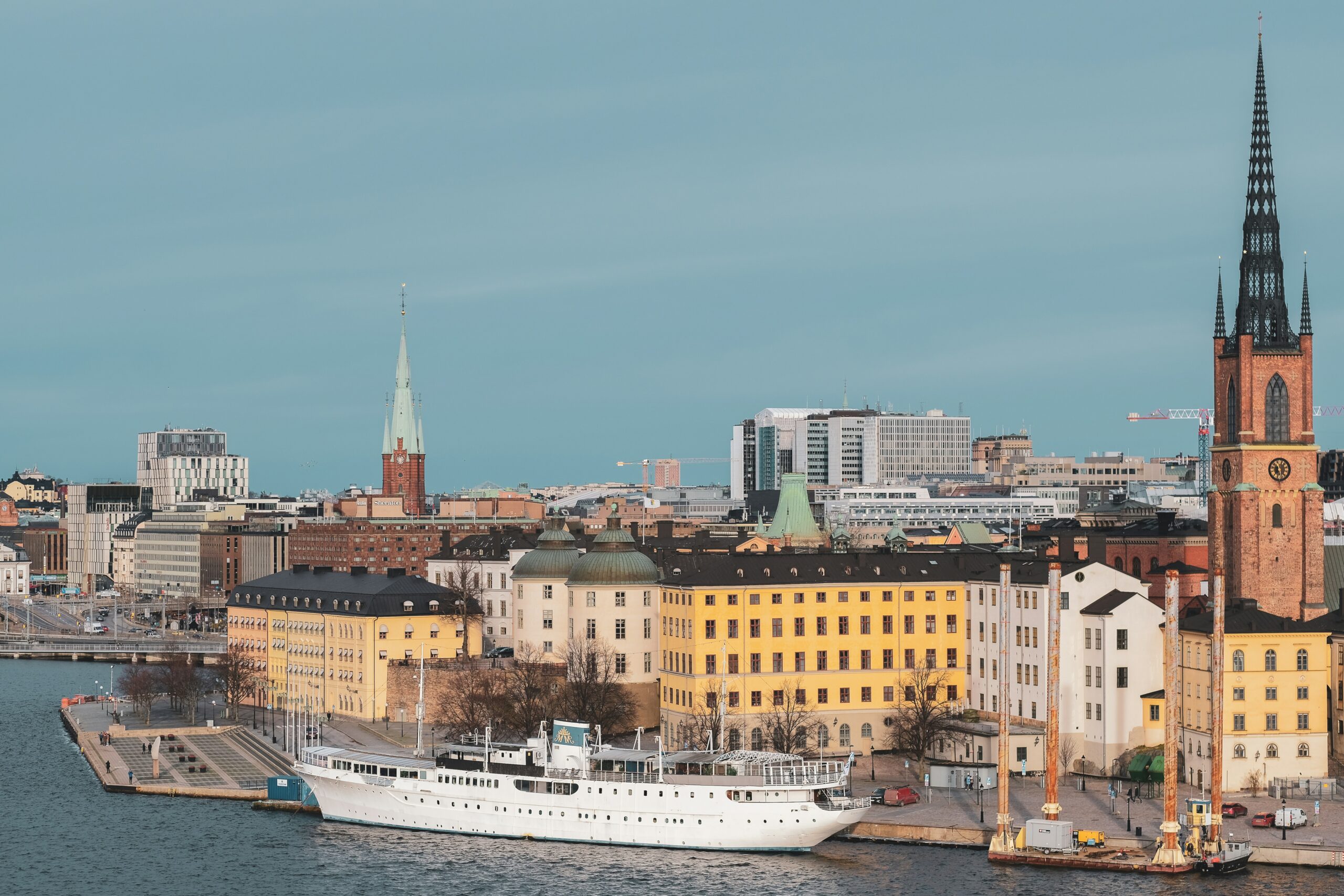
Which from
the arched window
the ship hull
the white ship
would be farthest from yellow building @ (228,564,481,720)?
the arched window

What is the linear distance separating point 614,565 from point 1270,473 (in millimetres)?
42135

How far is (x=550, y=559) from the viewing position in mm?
159750

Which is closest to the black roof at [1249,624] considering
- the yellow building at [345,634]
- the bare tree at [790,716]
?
the bare tree at [790,716]

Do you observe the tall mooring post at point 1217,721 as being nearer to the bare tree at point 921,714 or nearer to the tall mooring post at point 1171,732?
the tall mooring post at point 1171,732

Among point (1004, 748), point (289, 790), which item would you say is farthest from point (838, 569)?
point (289, 790)

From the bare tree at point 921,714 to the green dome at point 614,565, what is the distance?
1983 cm

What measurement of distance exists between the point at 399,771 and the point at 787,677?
2686 centimetres

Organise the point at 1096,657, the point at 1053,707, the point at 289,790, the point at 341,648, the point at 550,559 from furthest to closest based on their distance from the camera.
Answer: the point at 341,648, the point at 550,559, the point at 289,790, the point at 1096,657, the point at 1053,707

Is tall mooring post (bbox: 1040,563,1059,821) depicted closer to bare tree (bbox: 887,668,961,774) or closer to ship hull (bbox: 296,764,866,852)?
ship hull (bbox: 296,764,866,852)

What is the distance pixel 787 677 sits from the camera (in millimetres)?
138125

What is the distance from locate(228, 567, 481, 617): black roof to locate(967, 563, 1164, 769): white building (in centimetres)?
5126

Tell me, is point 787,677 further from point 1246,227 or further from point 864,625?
point 1246,227

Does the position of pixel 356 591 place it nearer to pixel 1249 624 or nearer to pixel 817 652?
pixel 817 652

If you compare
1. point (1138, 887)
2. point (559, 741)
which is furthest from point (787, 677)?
point (1138, 887)
